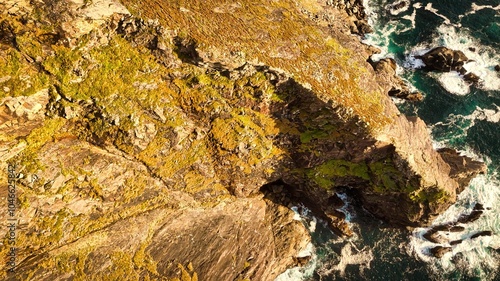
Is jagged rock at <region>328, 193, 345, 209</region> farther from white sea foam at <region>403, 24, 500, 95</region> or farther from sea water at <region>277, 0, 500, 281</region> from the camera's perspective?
white sea foam at <region>403, 24, 500, 95</region>

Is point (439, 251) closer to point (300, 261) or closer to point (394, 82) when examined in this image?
point (300, 261)

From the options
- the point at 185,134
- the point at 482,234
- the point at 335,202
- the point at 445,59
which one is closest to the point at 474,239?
the point at 482,234

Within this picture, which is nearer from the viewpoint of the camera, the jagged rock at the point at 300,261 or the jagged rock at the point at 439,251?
the jagged rock at the point at 300,261

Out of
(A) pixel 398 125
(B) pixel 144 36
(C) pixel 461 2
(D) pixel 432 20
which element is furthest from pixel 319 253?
(C) pixel 461 2

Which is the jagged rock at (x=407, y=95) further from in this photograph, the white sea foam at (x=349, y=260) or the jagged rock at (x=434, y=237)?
the white sea foam at (x=349, y=260)

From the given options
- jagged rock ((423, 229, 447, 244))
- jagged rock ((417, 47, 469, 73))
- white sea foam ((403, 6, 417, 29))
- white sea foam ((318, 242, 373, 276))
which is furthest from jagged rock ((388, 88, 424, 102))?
white sea foam ((318, 242, 373, 276))

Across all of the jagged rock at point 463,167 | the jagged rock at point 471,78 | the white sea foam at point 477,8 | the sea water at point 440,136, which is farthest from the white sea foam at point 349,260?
the white sea foam at point 477,8
